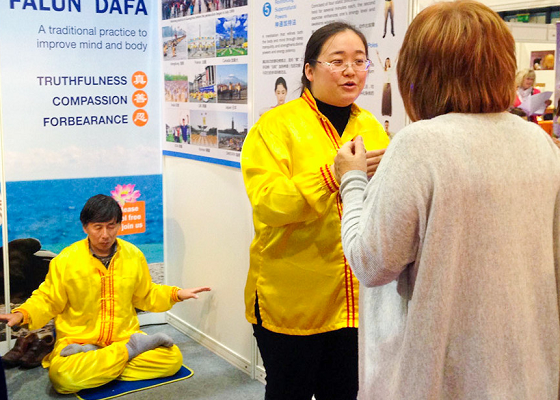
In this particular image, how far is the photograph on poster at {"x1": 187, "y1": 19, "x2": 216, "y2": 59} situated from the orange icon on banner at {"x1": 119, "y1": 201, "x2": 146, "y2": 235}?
0.98 m

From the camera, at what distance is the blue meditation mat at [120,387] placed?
10.7 ft

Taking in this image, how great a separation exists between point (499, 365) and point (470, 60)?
20.8 inches

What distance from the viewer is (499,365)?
1.15 metres

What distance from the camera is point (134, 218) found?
407 cm

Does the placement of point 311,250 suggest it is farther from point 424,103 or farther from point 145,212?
point 145,212

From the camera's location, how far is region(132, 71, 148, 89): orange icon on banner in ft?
13.1

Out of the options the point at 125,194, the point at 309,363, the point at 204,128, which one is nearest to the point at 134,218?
the point at 125,194

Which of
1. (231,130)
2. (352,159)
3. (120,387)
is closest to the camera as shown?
(352,159)

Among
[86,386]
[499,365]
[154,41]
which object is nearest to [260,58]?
[154,41]

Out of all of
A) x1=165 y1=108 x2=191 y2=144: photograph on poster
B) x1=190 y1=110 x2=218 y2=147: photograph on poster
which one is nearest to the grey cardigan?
x1=190 y1=110 x2=218 y2=147: photograph on poster

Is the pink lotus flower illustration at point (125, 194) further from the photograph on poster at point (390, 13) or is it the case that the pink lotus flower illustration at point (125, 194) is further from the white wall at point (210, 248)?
the photograph on poster at point (390, 13)

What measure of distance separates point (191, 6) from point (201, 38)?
23 centimetres

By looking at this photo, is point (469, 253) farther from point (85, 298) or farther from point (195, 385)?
point (85, 298)

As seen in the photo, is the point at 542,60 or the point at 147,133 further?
the point at 147,133
